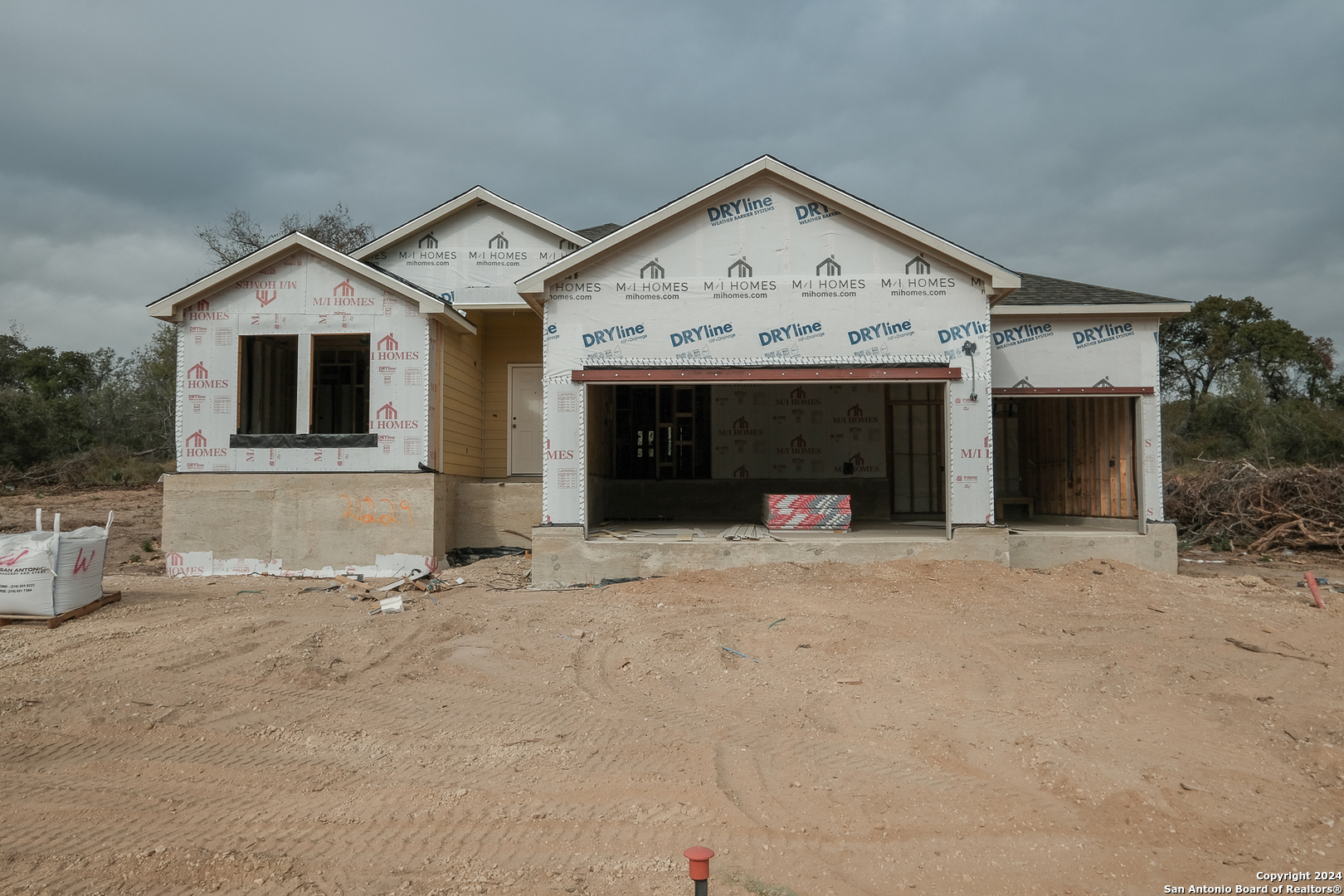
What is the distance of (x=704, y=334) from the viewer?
11.7 meters

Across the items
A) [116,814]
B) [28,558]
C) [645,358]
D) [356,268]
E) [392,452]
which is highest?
[356,268]

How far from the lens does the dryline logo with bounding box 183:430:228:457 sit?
1245 centimetres

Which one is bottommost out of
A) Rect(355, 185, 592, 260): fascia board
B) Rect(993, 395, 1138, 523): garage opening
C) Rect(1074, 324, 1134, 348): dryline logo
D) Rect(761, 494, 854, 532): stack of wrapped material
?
Rect(761, 494, 854, 532): stack of wrapped material

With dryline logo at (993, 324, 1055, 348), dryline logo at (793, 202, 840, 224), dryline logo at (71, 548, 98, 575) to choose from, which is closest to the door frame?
dryline logo at (793, 202, 840, 224)

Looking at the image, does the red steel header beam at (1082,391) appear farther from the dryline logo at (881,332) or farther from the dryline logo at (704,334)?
the dryline logo at (704,334)

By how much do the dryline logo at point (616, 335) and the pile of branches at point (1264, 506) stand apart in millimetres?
12358

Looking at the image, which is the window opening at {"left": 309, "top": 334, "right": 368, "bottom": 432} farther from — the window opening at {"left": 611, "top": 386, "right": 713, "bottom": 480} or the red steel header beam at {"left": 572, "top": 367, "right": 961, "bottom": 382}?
the red steel header beam at {"left": 572, "top": 367, "right": 961, "bottom": 382}

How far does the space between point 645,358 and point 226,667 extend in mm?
6588

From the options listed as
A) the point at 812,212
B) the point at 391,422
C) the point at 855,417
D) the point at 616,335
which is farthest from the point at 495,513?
the point at 855,417

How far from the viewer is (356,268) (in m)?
12.6

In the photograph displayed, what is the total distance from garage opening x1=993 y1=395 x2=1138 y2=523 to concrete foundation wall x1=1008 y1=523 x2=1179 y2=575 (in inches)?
33.8

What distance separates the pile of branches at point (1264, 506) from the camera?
15.1 m

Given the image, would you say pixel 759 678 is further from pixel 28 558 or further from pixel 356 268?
pixel 356 268

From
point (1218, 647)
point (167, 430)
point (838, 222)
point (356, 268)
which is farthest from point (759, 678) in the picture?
point (167, 430)
